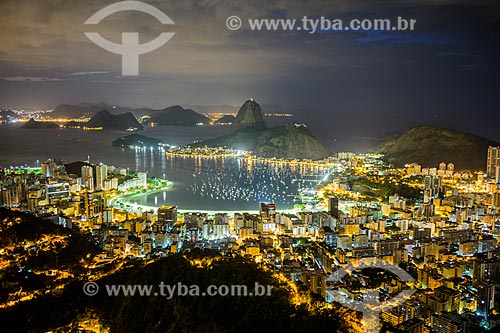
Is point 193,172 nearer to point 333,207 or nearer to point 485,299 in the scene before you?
point 333,207

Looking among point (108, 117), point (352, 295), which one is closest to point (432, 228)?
point (352, 295)

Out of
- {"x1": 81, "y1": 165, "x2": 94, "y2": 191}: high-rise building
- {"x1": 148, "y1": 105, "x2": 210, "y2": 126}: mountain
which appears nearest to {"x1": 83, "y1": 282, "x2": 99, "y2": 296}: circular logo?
{"x1": 81, "y1": 165, "x2": 94, "y2": 191}: high-rise building

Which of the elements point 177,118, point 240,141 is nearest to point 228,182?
point 240,141

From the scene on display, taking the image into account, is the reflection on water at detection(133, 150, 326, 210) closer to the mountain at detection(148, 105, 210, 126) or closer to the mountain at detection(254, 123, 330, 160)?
the mountain at detection(254, 123, 330, 160)

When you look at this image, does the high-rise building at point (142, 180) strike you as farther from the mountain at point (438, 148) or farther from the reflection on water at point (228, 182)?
the mountain at point (438, 148)

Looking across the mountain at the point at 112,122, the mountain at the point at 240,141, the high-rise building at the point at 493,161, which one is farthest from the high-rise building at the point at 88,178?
the mountain at the point at 112,122
